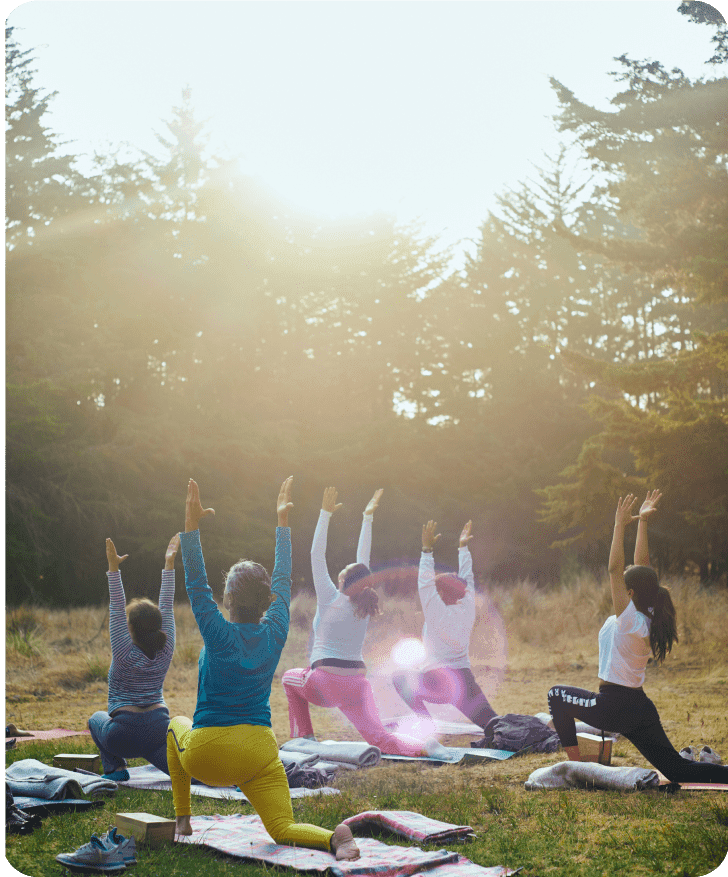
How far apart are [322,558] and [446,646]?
4.37ft

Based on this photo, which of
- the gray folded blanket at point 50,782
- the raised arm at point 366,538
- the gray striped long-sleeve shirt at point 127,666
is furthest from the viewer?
the raised arm at point 366,538

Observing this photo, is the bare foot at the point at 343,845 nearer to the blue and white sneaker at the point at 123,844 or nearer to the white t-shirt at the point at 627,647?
the blue and white sneaker at the point at 123,844

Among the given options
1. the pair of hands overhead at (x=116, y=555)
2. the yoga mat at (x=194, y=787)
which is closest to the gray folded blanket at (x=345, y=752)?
the yoga mat at (x=194, y=787)

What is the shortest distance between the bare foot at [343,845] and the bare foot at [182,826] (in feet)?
2.18

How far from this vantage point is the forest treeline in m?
11.9

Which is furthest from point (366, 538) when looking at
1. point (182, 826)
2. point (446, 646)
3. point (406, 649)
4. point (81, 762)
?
point (406, 649)

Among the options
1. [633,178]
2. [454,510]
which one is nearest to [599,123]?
[633,178]

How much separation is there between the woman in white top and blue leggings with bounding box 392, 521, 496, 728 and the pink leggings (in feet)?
1.54

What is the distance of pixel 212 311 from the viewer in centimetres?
1934

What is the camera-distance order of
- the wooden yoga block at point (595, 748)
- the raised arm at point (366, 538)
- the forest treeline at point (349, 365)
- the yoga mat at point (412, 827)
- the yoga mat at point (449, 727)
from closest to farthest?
1. the yoga mat at point (412, 827)
2. the wooden yoga block at point (595, 748)
3. the raised arm at point (366, 538)
4. the yoga mat at point (449, 727)
5. the forest treeline at point (349, 365)

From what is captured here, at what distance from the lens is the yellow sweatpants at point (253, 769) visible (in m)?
2.97

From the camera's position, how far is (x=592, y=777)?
4176mm

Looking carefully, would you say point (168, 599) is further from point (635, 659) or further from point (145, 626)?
point (635, 659)

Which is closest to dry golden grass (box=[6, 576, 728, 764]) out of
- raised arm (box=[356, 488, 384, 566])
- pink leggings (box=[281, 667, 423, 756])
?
pink leggings (box=[281, 667, 423, 756])
